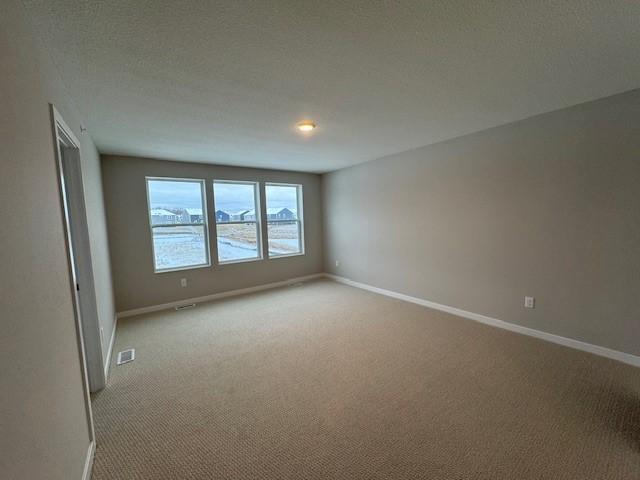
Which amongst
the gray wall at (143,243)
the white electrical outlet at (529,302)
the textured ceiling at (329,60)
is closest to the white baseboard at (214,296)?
the gray wall at (143,243)

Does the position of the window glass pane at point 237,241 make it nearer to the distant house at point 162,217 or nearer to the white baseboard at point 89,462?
the distant house at point 162,217

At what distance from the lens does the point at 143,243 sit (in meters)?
4.18

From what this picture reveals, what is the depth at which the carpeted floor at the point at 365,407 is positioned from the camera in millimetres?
1580

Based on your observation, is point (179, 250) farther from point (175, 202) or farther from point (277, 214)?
point (277, 214)

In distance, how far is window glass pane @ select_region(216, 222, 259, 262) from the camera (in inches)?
193

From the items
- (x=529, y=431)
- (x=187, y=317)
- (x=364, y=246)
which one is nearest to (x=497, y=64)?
(x=529, y=431)

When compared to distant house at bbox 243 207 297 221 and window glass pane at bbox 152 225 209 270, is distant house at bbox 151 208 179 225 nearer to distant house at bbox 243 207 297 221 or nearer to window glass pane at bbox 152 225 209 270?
window glass pane at bbox 152 225 209 270

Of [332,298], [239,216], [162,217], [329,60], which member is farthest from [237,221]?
[329,60]

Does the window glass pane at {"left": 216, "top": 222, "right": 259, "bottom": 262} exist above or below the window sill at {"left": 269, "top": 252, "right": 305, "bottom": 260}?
above

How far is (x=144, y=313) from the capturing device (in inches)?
164

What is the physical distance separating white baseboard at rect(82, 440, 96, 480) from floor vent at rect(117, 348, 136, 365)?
1.20 m

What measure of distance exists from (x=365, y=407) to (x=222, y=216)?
389 cm

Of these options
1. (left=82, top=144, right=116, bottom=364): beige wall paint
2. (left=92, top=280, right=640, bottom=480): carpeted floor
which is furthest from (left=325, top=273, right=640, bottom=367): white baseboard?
(left=82, top=144, right=116, bottom=364): beige wall paint

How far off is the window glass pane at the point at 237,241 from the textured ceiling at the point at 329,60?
2181 mm
